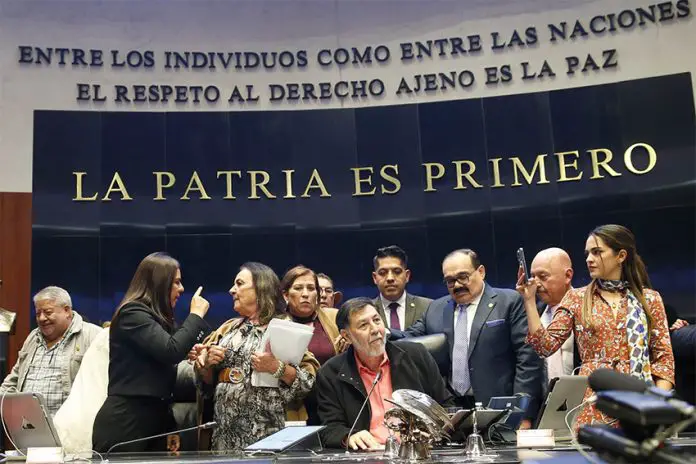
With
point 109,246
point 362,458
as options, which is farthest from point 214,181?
point 362,458

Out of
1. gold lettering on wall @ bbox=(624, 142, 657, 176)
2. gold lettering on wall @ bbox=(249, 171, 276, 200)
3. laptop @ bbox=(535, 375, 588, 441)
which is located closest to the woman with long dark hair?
laptop @ bbox=(535, 375, 588, 441)

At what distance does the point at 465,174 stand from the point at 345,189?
956mm

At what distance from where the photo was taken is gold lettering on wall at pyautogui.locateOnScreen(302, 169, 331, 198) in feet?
21.3

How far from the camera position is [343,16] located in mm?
6797

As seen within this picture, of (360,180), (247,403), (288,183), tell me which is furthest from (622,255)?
(288,183)

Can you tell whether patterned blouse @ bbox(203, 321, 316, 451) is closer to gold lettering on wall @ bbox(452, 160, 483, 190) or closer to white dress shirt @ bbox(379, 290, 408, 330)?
white dress shirt @ bbox(379, 290, 408, 330)

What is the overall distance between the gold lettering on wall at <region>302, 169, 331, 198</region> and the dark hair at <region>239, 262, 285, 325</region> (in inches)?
81.6

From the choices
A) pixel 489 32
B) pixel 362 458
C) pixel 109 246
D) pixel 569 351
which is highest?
pixel 489 32

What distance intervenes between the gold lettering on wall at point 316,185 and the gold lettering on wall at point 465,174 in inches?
40.8

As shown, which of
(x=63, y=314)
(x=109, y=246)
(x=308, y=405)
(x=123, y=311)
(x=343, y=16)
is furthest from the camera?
(x=343, y=16)

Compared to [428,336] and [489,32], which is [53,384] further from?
[489,32]

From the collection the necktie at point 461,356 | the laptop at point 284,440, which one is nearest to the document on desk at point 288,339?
the laptop at point 284,440

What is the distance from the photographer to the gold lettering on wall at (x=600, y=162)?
607 centimetres

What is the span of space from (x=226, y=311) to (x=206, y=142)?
4.54ft
